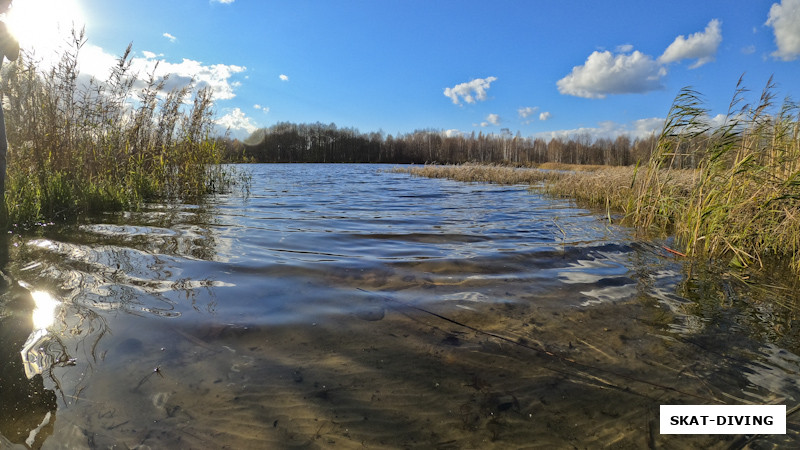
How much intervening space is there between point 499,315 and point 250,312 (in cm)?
180

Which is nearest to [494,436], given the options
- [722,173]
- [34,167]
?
[722,173]

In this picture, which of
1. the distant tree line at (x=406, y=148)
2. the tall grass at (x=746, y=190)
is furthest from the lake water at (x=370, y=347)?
the distant tree line at (x=406, y=148)

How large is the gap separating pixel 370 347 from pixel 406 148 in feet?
258

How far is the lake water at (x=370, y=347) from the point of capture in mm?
1597

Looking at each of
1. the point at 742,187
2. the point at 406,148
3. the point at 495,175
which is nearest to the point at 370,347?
the point at 742,187

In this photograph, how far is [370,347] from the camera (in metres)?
2.28

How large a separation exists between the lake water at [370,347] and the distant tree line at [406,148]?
60907 millimetres

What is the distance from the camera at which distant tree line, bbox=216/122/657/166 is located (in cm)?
6450

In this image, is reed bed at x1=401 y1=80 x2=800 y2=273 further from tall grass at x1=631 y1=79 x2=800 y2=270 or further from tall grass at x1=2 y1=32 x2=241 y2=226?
tall grass at x1=2 y1=32 x2=241 y2=226

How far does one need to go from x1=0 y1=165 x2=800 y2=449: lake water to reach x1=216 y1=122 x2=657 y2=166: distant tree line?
6091 centimetres

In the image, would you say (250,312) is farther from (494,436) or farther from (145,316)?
(494,436)

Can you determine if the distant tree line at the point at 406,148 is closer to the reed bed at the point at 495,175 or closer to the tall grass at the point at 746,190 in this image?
the reed bed at the point at 495,175

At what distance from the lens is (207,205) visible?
798 centimetres

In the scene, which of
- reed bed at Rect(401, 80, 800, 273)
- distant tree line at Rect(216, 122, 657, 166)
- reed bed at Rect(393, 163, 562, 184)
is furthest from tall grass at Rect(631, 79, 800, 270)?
distant tree line at Rect(216, 122, 657, 166)
